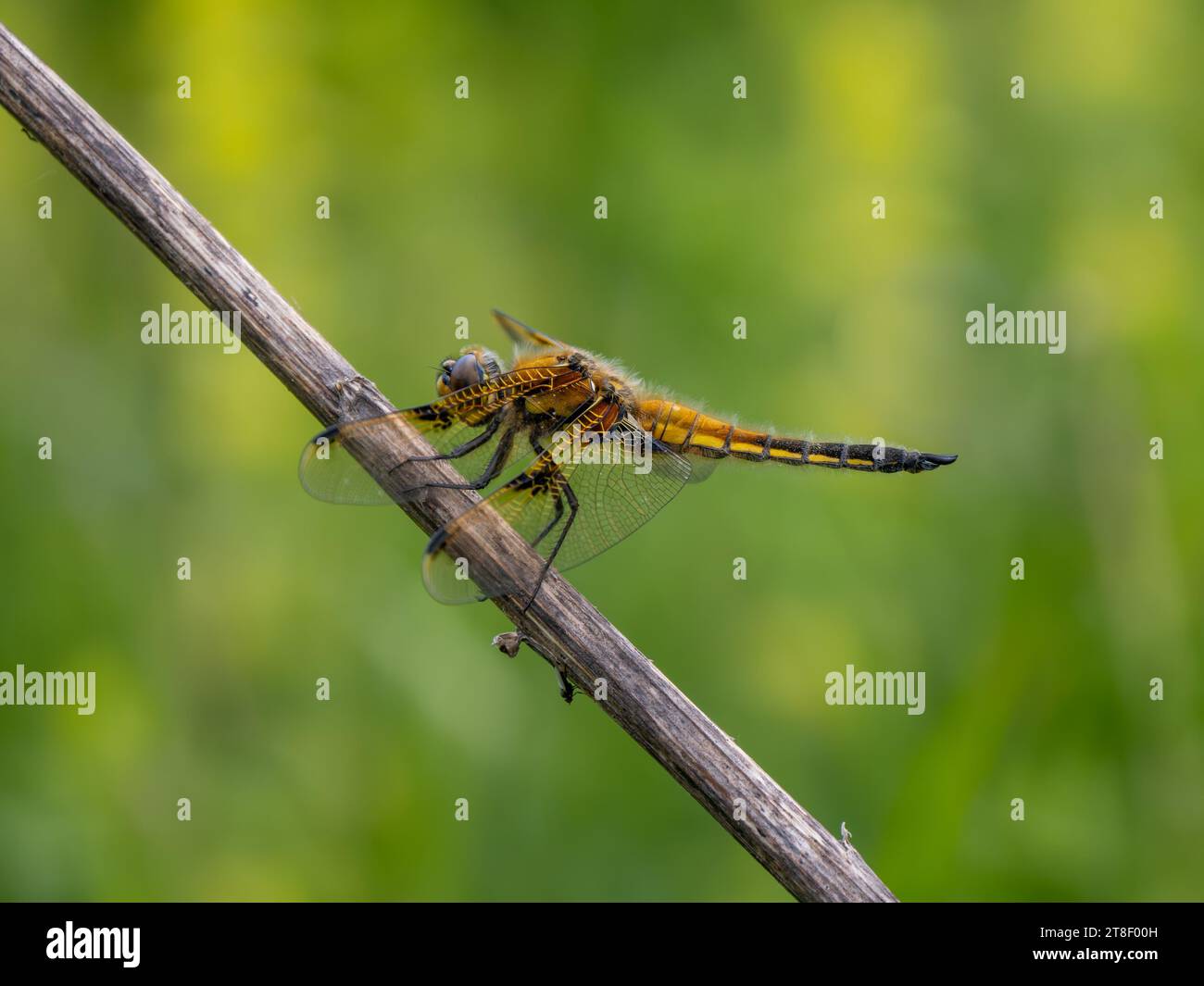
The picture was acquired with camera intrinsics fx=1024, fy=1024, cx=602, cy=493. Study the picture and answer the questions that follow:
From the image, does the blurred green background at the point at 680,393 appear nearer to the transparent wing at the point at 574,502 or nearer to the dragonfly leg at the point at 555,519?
the transparent wing at the point at 574,502

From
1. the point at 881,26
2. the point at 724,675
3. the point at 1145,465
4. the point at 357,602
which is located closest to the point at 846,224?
the point at 881,26

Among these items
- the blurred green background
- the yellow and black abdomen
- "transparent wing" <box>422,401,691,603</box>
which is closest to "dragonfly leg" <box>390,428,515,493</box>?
"transparent wing" <box>422,401,691,603</box>

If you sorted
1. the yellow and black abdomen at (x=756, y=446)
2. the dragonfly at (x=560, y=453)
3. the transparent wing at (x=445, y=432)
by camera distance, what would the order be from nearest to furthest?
the transparent wing at (x=445, y=432)
the dragonfly at (x=560, y=453)
the yellow and black abdomen at (x=756, y=446)

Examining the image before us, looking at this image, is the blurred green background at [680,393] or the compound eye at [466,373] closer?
the compound eye at [466,373]

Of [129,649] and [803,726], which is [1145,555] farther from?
[129,649]

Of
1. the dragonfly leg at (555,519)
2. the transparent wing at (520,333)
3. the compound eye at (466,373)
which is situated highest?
the transparent wing at (520,333)

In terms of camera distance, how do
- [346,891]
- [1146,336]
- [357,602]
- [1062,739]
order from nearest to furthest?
[346,891], [1062,739], [357,602], [1146,336]

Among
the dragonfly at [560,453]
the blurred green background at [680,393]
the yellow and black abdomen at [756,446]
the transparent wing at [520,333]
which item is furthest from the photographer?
the transparent wing at [520,333]

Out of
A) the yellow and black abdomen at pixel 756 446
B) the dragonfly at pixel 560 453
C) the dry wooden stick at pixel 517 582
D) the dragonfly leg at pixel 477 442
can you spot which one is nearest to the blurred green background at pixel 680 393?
the yellow and black abdomen at pixel 756 446
